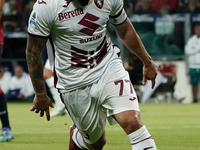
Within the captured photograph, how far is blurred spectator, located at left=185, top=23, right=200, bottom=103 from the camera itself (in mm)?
14281

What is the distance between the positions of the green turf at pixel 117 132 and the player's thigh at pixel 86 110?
5.30 ft

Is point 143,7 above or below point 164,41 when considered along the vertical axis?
above

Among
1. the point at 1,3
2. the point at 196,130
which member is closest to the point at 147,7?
the point at 196,130

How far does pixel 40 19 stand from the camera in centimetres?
418

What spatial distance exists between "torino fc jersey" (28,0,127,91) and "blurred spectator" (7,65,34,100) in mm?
11719

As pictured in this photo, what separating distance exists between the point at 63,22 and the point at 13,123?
5.80 metres

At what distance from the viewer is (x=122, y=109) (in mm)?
4273

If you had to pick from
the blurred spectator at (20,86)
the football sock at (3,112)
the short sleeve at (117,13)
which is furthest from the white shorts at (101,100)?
the blurred spectator at (20,86)

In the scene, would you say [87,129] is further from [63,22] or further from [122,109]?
[63,22]

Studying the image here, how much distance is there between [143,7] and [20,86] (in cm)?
455

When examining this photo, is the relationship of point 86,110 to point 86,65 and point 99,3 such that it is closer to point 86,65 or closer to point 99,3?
point 86,65

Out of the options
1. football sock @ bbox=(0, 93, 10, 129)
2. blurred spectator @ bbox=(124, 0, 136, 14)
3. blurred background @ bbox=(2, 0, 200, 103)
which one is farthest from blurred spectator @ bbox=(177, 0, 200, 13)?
football sock @ bbox=(0, 93, 10, 129)

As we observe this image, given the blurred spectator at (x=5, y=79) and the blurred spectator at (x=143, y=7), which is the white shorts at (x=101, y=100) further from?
the blurred spectator at (x=5, y=79)

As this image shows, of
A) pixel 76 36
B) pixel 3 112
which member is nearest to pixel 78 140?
pixel 76 36
